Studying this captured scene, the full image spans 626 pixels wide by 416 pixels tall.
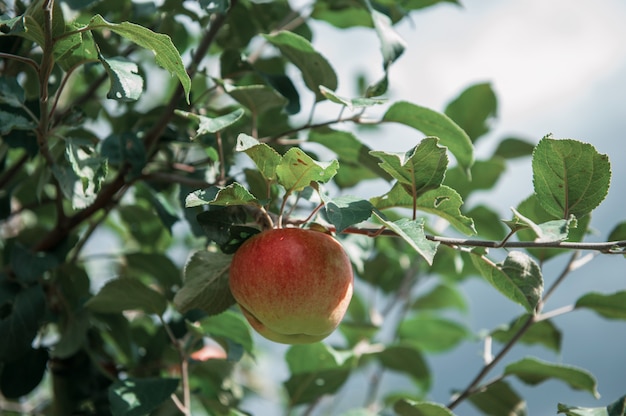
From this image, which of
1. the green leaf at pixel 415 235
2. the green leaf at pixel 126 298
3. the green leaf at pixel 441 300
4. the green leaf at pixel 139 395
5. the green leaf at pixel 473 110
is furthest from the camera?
the green leaf at pixel 441 300

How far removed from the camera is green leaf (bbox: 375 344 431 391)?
144 centimetres

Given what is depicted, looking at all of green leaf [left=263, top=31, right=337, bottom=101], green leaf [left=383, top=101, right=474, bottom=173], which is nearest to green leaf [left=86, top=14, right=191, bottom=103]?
green leaf [left=263, top=31, right=337, bottom=101]

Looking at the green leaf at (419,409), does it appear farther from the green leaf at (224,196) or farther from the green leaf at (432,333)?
the green leaf at (432,333)

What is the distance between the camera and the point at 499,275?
2.73 ft

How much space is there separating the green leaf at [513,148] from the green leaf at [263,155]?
2.62 ft

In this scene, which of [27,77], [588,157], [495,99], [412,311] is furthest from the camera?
[412,311]

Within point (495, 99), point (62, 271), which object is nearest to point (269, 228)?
point (62, 271)

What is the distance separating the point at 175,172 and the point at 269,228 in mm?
356

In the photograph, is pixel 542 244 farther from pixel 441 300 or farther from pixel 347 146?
pixel 441 300

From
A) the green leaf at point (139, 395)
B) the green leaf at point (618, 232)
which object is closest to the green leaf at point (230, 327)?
the green leaf at point (139, 395)

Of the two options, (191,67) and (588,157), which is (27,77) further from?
(588,157)

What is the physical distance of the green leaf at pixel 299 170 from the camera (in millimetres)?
746

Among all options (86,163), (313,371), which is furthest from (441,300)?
(86,163)

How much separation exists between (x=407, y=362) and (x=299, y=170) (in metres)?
0.81
